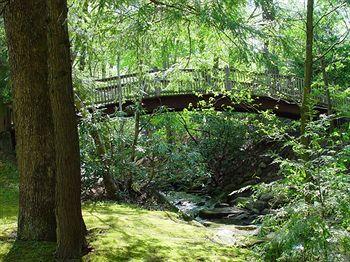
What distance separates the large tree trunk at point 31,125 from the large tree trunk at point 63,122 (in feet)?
1.86

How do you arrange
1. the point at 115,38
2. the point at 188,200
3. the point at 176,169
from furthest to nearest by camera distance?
the point at 188,200 < the point at 176,169 < the point at 115,38

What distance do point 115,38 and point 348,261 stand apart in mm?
3589

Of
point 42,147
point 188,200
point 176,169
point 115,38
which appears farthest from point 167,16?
point 188,200

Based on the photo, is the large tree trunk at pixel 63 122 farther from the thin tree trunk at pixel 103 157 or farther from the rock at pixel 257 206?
the rock at pixel 257 206

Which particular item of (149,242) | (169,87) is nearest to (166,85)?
(169,87)

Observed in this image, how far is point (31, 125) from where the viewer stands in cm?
409

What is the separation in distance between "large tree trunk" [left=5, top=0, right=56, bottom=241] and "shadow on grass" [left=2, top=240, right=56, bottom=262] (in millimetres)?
78

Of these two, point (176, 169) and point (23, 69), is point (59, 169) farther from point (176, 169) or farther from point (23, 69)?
point (176, 169)

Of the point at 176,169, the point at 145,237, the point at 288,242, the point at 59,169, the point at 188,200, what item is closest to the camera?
the point at 288,242

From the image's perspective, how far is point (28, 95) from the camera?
409cm

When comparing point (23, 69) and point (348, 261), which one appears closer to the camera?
point (348, 261)

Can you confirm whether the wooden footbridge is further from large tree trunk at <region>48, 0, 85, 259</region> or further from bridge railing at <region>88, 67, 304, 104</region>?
large tree trunk at <region>48, 0, 85, 259</region>

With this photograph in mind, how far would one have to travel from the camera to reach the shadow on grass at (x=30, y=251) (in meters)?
3.76

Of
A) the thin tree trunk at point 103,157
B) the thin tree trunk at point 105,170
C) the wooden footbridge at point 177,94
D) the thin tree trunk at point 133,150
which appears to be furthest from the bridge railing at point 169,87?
the thin tree trunk at point 105,170
